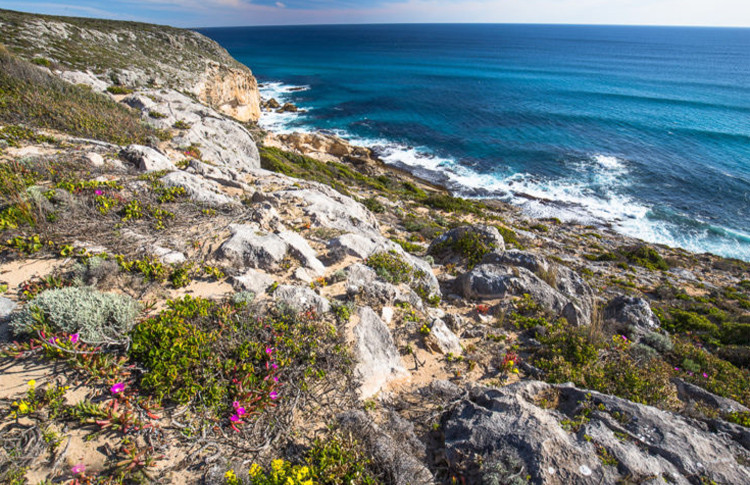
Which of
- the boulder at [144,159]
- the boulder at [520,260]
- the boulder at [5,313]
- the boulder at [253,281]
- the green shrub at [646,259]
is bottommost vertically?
the green shrub at [646,259]

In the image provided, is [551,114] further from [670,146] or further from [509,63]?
[509,63]

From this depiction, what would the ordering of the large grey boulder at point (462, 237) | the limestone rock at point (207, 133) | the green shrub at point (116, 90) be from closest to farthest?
the large grey boulder at point (462, 237) < the limestone rock at point (207, 133) < the green shrub at point (116, 90)

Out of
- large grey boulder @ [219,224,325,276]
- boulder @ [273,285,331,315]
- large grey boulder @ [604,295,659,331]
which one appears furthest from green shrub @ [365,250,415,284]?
large grey boulder @ [604,295,659,331]

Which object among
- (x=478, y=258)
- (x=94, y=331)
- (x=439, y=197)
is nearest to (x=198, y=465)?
(x=94, y=331)

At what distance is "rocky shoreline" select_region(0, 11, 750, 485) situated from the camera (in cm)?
401

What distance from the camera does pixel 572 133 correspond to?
151ft

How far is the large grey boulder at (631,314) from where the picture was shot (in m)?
9.80

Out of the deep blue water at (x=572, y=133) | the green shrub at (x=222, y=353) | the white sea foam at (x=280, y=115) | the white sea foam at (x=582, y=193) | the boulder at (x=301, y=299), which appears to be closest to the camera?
the green shrub at (x=222, y=353)

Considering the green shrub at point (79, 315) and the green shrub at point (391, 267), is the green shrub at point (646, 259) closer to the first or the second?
the green shrub at point (391, 267)

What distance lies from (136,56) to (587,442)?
5121 cm

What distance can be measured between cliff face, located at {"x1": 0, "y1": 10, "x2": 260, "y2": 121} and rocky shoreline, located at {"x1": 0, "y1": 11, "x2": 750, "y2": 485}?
20.2 m

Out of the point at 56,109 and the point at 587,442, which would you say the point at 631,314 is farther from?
the point at 56,109

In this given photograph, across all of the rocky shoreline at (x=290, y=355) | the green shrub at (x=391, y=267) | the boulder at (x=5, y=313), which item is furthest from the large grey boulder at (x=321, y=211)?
the boulder at (x=5, y=313)

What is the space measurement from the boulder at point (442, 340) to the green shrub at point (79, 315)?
18.4 feet
